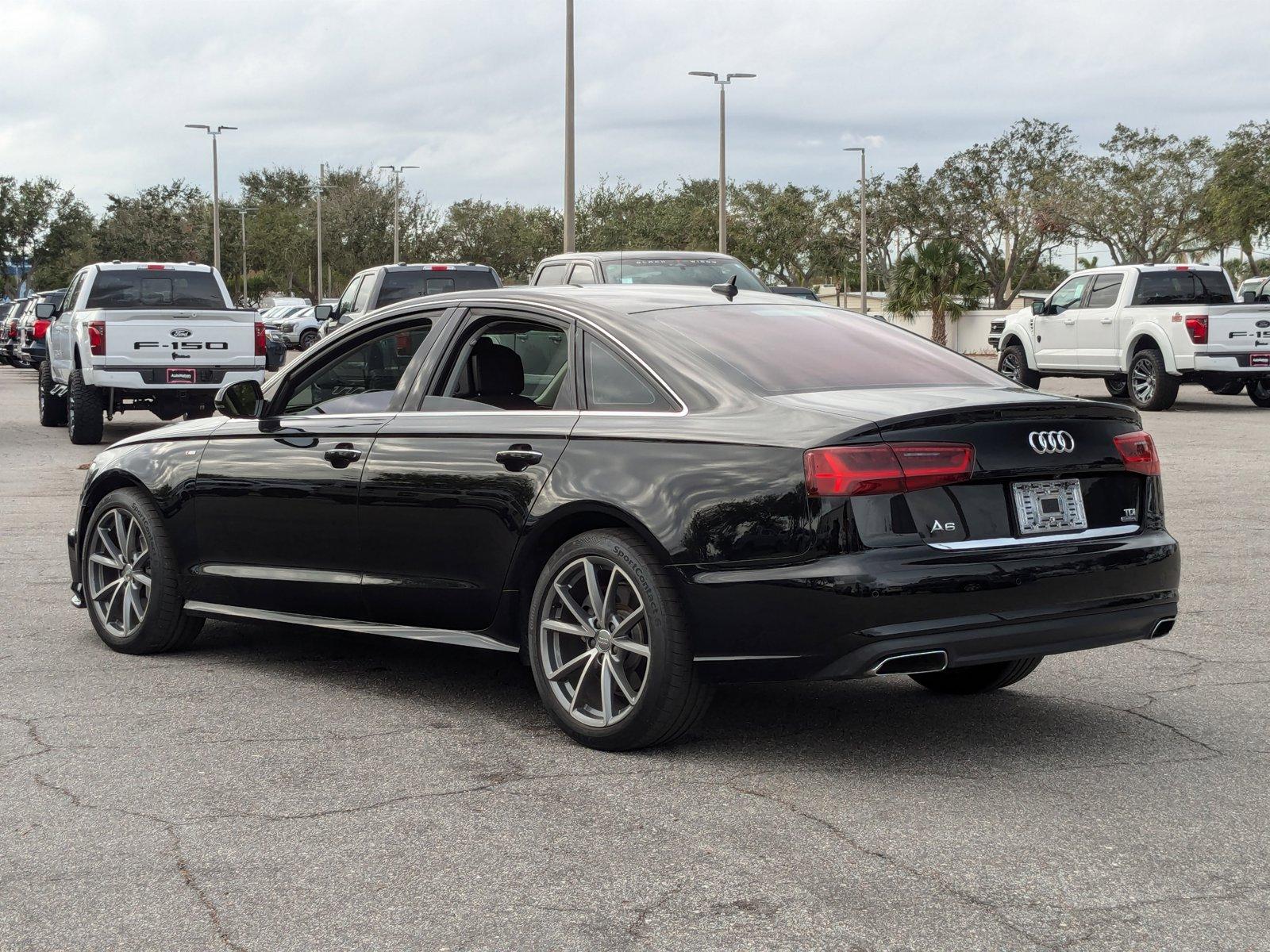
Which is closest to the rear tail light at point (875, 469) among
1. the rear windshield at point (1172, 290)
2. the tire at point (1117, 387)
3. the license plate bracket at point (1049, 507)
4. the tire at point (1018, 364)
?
the license plate bracket at point (1049, 507)

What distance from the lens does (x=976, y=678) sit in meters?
6.14

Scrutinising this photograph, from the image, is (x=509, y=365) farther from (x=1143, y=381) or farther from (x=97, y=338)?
(x=1143, y=381)

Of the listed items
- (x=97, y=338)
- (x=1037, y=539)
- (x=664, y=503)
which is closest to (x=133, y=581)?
(x=664, y=503)

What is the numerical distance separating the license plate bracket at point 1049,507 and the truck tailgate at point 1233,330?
731 inches

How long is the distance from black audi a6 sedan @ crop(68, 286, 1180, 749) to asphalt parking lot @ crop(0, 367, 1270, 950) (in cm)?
31

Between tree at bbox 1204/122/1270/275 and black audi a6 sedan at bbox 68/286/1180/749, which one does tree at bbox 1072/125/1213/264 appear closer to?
tree at bbox 1204/122/1270/275

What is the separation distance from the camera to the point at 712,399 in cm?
523

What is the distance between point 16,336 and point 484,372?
37.5 m

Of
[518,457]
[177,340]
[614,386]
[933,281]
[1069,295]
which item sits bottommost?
[518,457]

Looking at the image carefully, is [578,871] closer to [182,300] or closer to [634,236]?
[182,300]

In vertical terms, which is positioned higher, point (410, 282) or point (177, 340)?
point (410, 282)

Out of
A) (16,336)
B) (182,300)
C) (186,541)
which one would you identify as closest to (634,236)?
(16,336)

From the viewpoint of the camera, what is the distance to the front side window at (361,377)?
20.7 ft

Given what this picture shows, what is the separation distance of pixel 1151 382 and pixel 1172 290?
1420 mm
